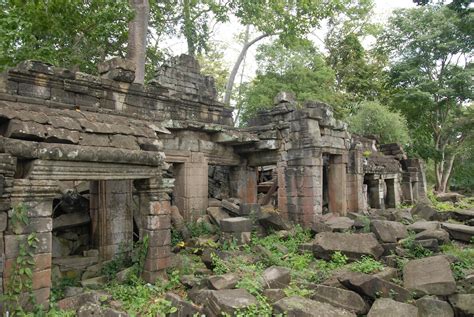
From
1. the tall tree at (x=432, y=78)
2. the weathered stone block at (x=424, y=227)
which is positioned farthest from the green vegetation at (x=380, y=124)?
the weathered stone block at (x=424, y=227)

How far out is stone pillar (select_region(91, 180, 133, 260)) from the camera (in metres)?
7.63

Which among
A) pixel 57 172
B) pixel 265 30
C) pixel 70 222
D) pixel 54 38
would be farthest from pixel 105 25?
pixel 265 30

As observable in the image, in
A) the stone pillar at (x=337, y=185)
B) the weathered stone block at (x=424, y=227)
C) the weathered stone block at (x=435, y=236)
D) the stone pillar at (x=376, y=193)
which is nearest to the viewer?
the weathered stone block at (x=435, y=236)

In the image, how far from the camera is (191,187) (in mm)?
9930

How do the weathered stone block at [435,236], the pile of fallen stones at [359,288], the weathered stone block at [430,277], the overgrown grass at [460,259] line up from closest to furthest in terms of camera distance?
the pile of fallen stones at [359,288] → the weathered stone block at [430,277] → the overgrown grass at [460,259] → the weathered stone block at [435,236]

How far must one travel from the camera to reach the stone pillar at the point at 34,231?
463 cm

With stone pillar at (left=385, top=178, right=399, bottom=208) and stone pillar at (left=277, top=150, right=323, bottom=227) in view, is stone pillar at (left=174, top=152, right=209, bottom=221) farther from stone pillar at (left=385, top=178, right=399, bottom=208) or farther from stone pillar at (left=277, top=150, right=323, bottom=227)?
stone pillar at (left=385, top=178, right=399, bottom=208)

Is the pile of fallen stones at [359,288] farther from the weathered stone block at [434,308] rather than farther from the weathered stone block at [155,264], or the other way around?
the weathered stone block at [155,264]

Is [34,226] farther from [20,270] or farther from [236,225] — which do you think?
[236,225]

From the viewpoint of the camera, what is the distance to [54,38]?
1038 centimetres

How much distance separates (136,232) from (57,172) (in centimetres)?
413

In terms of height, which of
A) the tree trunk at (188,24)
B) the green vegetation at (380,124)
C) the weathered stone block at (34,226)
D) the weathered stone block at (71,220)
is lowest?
the weathered stone block at (71,220)

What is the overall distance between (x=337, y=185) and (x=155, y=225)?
6.64 metres

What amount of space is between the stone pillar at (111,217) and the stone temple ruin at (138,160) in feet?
0.07
